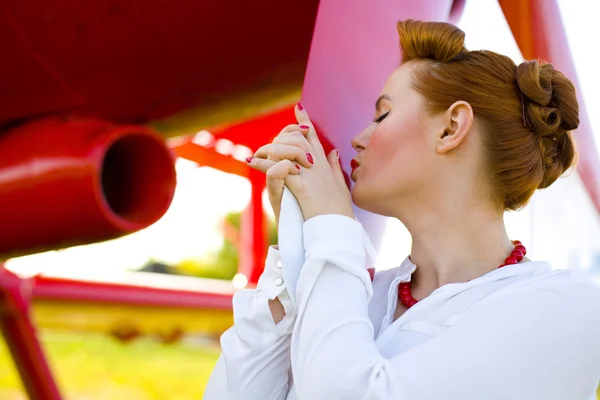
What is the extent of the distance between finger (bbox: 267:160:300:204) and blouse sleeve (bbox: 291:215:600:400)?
79mm

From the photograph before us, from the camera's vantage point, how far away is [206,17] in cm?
95

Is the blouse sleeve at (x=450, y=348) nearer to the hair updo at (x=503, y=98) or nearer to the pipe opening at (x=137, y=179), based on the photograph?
the hair updo at (x=503, y=98)

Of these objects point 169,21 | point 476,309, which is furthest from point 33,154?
point 476,309

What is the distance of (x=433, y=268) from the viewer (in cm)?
66

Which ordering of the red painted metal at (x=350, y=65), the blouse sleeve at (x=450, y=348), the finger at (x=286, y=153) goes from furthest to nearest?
1. the red painted metal at (x=350, y=65)
2. the finger at (x=286, y=153)
3. the blouse sleeve at (x=450, y=348)

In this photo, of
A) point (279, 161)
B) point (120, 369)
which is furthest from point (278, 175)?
point (120, 369)

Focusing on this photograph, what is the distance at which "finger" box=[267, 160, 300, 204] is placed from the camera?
24.3 inches

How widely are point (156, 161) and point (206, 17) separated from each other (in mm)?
220

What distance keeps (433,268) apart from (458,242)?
0.11ft

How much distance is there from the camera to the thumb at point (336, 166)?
652mm

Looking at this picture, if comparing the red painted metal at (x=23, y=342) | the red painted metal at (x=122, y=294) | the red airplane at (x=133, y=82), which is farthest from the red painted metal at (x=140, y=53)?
the red painted metal at (x=122, y=294)

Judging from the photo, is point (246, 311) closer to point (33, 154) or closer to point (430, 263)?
point (430, 263)

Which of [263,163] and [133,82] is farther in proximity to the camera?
[133,82]

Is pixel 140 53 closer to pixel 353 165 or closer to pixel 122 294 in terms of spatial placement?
pixel 353 165
